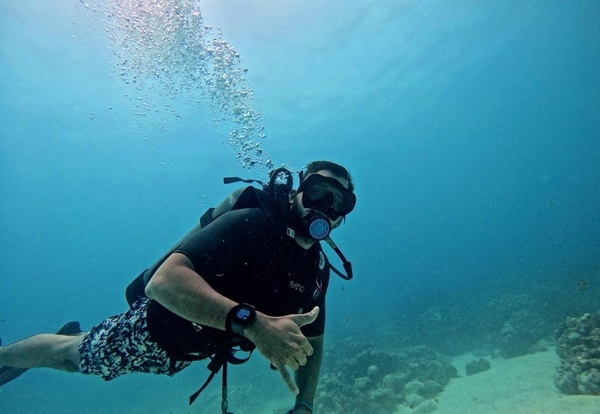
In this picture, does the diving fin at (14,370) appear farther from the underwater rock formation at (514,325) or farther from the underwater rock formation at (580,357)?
the underwater rock formation at (514,325)

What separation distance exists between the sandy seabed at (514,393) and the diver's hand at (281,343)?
7.20 metres

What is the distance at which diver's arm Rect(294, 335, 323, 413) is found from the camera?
12.1 ft

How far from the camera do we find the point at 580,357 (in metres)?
7.79

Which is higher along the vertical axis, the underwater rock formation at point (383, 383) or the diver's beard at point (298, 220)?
the underwater rock formation at point (383, 383)

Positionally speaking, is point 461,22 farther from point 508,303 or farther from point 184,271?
point 184,271

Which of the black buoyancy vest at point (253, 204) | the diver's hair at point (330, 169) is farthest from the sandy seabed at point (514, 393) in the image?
the black buoyancy vest at point (253, 204)

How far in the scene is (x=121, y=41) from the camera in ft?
51.9

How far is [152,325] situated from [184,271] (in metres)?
1.26

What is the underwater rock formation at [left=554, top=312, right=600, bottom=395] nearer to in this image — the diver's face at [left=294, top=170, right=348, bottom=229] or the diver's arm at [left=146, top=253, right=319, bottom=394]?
the diver's face at [left=294, top=170, right=348, bottom=229]

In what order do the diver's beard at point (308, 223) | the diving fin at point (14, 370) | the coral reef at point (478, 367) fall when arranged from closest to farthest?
the diver's beard at point (308, 223) → the diving fin at point (14, 370) → the coral reef at point (478, 367)

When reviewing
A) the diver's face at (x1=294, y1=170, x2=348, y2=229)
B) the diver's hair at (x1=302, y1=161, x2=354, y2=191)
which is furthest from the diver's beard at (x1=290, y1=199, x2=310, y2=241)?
the diver's hair at (x1=302, y1=161, x2=354, y2=191)

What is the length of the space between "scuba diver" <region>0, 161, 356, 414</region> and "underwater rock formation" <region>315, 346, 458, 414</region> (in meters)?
7.76

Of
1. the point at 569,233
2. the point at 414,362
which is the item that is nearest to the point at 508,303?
the point at 414,362

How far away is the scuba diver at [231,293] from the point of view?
A: 2189 mm
